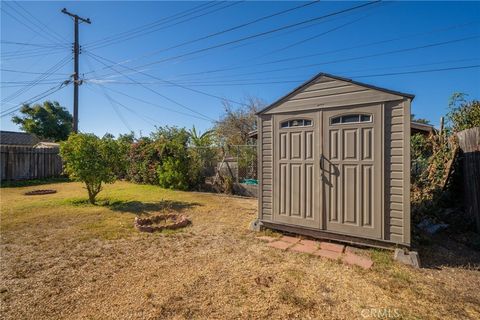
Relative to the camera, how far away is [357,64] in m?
11.5

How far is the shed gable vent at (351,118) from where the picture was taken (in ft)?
12.0

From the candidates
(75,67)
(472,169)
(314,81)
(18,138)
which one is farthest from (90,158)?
(18,138)

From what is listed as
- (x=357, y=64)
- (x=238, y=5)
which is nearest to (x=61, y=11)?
(x=238, y=5)

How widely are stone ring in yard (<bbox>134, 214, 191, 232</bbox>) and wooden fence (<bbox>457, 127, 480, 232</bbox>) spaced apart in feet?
17.7

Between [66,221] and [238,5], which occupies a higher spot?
[238,5]

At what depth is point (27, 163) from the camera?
12336mm

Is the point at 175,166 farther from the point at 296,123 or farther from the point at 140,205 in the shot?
the point at 296,123

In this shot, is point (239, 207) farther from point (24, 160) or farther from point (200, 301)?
point (24, 160)

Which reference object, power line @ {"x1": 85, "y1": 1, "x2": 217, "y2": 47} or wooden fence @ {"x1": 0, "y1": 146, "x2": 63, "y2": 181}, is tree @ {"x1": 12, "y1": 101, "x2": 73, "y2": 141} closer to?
wooden fence @ {"x1": 0, "y1": 146, "x2": 63, "y2": 181}

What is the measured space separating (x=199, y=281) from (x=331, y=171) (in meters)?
2.50

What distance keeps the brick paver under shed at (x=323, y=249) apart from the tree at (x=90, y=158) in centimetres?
512

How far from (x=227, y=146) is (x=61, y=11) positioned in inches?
463

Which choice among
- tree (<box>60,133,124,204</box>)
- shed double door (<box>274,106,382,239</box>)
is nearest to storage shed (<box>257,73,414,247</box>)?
shed double door (<box>274,106,382,239</box>)

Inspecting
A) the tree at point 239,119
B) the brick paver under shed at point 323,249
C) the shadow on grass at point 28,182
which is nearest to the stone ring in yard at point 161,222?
the brick paver under shed at point 323,249
